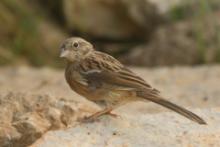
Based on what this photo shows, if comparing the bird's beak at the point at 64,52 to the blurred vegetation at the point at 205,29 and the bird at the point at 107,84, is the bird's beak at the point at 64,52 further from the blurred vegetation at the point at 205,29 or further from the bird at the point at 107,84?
the blurred vegetation at the point at 205,29

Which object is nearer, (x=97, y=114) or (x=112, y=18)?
(x=97, y=114)

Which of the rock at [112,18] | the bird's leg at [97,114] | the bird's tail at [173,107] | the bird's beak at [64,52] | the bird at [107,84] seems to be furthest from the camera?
the rock at [112,18]

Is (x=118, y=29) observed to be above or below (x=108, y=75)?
Answer: above

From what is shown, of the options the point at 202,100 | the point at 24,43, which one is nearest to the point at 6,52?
the point at 24,43

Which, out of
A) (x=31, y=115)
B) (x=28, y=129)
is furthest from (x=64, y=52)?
(x=28, y=129)

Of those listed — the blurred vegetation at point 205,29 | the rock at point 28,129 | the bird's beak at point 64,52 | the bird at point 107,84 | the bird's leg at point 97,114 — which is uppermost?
the blurred vegetation at point 205,29

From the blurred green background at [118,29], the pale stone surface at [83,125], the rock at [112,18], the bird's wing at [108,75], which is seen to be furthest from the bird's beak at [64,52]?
the rock at [112,18]

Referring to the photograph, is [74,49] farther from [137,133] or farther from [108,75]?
[137,133]
